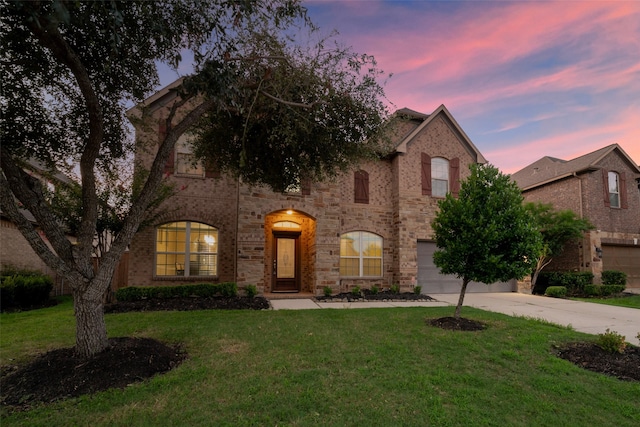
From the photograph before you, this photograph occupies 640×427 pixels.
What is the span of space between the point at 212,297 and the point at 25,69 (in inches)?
284

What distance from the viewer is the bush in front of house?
9570 mm

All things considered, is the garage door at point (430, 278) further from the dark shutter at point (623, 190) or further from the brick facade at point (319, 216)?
the dark shutter at point (623, 190)

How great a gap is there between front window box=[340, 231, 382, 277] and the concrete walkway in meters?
2.31

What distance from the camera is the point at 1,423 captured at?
3.13m

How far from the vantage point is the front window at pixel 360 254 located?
518 inches

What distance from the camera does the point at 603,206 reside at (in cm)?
1599

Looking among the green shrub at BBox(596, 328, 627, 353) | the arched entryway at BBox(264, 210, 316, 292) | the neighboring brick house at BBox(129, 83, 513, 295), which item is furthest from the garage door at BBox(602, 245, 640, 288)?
the arched entryway at BBox(264, 210, 316, 292)

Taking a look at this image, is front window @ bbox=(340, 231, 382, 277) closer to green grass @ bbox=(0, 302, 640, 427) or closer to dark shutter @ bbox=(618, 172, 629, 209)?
green grass @ bbox=(0, 302, 640, 427)

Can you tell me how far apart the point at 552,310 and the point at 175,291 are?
1165cm

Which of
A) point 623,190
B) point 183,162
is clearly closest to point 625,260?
point 623,190

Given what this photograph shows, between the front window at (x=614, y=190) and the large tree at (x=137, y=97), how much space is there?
1632cm

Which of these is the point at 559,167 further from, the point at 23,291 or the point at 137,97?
the point at 23,291

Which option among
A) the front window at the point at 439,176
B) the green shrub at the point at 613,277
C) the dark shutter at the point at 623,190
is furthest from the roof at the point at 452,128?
the dark shutter at the point at 623,190

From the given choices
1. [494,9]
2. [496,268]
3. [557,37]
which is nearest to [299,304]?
[496,268]
